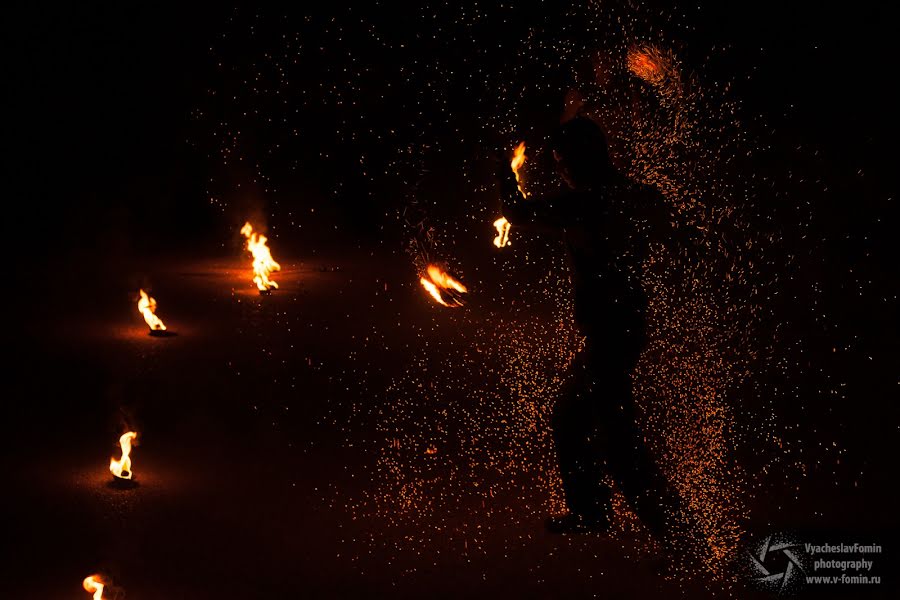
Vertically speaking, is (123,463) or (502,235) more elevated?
(502,235)

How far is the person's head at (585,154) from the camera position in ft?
15.4

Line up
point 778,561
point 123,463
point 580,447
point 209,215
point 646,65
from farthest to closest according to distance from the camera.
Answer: point 209,215 < point 646,65 < point 123,463 < point 580,447 < point 778,561

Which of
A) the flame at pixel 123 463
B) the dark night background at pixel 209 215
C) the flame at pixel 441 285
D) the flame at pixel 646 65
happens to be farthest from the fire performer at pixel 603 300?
the flame at pixel 123 463

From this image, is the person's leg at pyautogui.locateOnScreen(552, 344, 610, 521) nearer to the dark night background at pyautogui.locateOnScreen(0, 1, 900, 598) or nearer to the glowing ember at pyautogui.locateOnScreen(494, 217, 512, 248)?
the dark night background at pyautogui.locateOnScreen(0, 1, 900, 598)

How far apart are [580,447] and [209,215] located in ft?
65.0

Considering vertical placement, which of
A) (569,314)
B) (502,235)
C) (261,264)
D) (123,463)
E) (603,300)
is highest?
(261,264)

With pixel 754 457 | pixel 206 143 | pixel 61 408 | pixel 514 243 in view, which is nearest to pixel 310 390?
pixel 61 408

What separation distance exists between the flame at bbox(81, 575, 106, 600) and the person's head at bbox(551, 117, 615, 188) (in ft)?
8.55

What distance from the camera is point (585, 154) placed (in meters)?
4.70

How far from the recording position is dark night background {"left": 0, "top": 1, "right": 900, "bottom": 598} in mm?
5016

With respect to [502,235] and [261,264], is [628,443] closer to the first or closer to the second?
[502,235]

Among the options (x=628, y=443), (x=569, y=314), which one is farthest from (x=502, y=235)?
(x=569, y=314)

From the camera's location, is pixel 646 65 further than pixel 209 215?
No

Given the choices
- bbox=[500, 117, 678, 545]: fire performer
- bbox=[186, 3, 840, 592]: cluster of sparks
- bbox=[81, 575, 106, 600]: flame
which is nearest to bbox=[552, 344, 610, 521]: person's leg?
bbox=[500, 117, 678, 545]: fire performer
